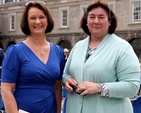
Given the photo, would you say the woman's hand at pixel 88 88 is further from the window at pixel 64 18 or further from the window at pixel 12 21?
the window at pixel 12 21

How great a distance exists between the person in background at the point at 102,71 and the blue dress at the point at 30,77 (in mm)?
167

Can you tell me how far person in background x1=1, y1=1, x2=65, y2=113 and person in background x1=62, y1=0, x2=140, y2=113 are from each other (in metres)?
0.17

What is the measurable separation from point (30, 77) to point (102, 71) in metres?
0.60

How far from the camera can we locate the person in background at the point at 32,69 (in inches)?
87.6

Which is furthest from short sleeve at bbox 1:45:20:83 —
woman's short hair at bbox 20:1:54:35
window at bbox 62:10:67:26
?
window at bbox 62:10:67:26

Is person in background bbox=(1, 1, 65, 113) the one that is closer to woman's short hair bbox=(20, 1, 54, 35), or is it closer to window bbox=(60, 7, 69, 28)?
woman's short hair bbox=(20, 1, 54, 35)

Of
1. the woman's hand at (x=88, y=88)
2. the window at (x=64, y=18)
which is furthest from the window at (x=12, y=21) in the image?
the woman's hand at (x=88, y=88)

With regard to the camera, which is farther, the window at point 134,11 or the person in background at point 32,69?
the window at point 134,11

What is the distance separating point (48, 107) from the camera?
94.1 inches

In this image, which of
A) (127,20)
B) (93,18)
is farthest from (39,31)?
(127,20)

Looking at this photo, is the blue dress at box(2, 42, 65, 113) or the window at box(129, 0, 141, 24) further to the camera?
the window at box(129, 0, 141, 24)

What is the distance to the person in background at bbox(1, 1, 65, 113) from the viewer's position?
2225 mm

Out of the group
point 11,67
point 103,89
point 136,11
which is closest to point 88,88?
point 103,89

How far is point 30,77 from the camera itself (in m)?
2.25
